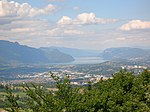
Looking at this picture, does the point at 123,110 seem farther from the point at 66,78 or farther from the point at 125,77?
the point at 125,77

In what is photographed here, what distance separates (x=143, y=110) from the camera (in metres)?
26.4

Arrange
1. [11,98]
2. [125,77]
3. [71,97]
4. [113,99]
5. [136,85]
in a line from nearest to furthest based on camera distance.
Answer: [11,98] < [71,97] < [113,99] < [136,85] < [125,77]

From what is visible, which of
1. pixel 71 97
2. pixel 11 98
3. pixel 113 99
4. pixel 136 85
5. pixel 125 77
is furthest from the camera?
pixel 125 77

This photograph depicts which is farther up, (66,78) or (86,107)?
(66,78)

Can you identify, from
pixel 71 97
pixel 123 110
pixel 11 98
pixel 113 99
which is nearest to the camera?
pixel 11 98

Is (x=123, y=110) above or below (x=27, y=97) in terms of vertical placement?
below

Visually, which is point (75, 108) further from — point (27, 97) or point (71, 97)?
point (27, 97)

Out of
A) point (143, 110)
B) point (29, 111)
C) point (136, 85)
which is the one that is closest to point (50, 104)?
point (29, 111)

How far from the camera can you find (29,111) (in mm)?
23594

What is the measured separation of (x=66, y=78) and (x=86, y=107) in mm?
2972

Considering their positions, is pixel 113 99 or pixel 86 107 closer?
pixel 86 107

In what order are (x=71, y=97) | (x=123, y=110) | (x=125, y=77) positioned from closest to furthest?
(x=71, y=97) < (x=123, y=110) < (x=125, y=77)

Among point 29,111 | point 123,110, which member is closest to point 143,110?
point 123,110

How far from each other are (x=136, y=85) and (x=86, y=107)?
Result: 13.4 metres
